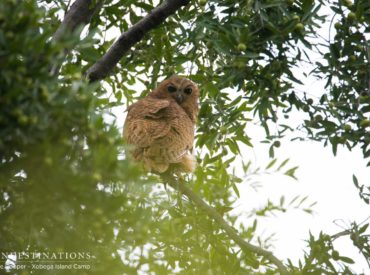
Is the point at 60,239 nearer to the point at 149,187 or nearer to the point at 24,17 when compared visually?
the point at 149,187

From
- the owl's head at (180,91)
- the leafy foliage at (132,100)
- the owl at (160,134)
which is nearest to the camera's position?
the leafy foliage at (132,100)

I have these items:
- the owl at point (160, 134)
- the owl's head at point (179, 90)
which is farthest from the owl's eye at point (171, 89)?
the owl at point (160, 134)

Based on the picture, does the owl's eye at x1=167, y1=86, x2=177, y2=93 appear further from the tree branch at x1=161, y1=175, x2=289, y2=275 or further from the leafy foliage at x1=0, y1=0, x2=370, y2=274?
the tree branch at x1=161, y1=175, x2=289, y2=275

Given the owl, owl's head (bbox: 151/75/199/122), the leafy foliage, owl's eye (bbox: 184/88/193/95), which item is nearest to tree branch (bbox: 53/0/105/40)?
the leafy foliage

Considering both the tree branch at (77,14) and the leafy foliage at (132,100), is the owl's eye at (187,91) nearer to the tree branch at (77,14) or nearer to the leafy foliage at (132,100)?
the leafy foliage at (132,100)

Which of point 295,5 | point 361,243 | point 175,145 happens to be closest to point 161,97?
point 175,145

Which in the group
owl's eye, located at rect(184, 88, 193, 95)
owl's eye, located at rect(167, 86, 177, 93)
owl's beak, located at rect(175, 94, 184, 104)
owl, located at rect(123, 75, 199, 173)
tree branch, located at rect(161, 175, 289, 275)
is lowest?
tree branch, located at rect(161, 175, 289, 275)

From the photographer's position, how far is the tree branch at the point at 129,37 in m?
3.67

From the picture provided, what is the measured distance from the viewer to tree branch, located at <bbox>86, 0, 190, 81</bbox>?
12.0 feet

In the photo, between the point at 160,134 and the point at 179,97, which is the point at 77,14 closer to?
the point at 160,134

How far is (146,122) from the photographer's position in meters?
4.79

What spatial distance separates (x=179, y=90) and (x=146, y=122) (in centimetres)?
119

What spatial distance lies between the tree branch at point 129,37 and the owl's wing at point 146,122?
971mm

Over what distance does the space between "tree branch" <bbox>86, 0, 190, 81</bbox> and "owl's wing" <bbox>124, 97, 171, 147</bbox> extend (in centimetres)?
97
